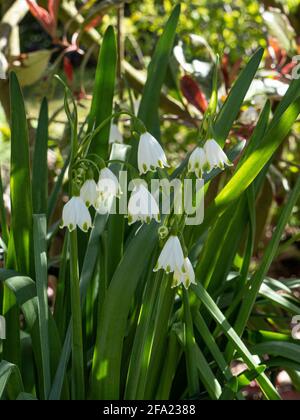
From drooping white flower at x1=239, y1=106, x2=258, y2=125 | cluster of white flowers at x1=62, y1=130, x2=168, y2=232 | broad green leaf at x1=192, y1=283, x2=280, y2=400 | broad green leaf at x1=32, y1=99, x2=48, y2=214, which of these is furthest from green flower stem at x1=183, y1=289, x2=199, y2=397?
drooping white flower at x1=239, y1=106, x2=258, y2=125

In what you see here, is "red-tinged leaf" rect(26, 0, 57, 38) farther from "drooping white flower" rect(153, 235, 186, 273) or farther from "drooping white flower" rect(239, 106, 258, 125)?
"drooping white flower" rect(153, 235, 186, 273)

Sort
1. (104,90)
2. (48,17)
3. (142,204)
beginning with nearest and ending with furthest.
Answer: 1. (142,204)
2. (104,90)
3. (48,17)

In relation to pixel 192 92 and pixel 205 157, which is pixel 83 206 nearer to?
pixel 205 157

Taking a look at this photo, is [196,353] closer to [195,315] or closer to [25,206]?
[195,315]

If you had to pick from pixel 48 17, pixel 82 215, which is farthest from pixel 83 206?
pixel 48 17
